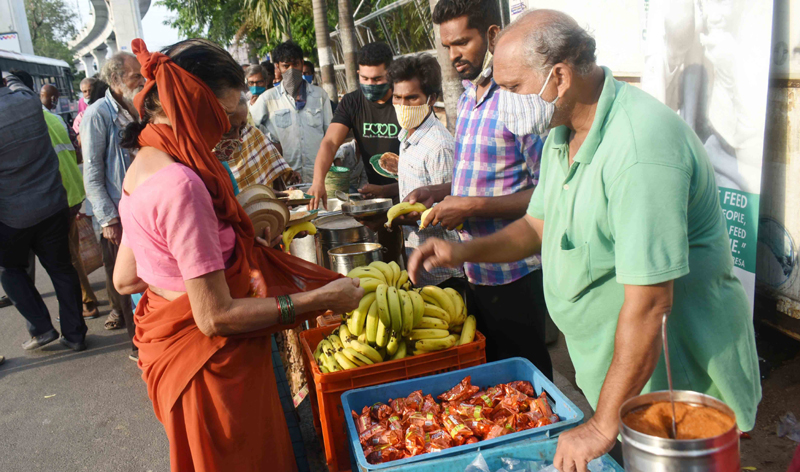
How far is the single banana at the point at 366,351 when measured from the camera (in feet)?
8.54

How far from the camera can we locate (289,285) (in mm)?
2496

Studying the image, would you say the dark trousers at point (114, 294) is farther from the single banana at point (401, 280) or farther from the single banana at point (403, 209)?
the single banana at point (401, 280)

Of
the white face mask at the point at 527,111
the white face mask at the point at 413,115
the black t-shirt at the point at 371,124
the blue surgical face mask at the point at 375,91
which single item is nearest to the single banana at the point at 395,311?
the white face mask at the point at 527,111

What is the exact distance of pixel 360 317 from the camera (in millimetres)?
2689

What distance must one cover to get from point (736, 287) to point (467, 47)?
1.90 metres

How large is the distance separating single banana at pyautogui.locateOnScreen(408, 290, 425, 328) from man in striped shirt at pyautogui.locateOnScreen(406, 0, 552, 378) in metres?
0.37

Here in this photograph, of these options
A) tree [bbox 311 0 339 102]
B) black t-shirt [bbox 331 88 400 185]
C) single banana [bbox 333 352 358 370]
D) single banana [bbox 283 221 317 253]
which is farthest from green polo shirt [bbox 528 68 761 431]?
tree [bbox 311 0 339 102]

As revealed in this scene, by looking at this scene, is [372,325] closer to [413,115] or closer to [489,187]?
[489,187]

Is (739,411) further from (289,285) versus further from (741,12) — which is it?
(741,12)

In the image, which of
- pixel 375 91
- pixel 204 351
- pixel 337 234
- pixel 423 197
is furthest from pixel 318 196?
pixel 204 351

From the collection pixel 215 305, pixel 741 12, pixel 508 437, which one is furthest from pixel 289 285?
pixel 741 12

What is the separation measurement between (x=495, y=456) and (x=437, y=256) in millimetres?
774

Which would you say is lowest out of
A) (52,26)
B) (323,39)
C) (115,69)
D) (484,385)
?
(484,385)

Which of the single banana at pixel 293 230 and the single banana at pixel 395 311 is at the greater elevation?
the single banana at pixel 293 230
